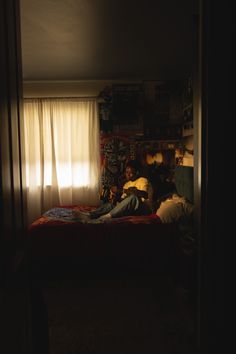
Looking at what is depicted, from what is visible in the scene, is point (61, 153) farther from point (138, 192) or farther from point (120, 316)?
point (120, 316)

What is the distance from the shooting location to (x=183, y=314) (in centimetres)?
236

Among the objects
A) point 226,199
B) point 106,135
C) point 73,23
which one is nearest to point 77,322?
point 226,199

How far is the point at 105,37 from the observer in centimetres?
301

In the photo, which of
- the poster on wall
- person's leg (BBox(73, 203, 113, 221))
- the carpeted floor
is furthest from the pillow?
the poster on wall

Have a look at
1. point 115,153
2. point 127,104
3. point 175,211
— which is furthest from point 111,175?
point 175,211

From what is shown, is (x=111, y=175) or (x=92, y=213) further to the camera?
(x=111, y=175)

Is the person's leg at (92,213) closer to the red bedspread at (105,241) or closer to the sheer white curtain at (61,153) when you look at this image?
the red bedspread at (105,241)

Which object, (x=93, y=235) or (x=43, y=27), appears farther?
(x=93, y=235)

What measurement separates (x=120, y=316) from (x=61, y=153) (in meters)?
3.19

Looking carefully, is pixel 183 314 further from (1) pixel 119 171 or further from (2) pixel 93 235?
(1) pixel 119 171

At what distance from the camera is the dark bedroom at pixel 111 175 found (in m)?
1.01

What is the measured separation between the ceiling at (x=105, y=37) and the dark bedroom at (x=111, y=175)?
0.06 feet

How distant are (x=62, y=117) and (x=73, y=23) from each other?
226 cm

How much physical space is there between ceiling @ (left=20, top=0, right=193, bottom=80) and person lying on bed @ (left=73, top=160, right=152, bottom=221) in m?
1.68
